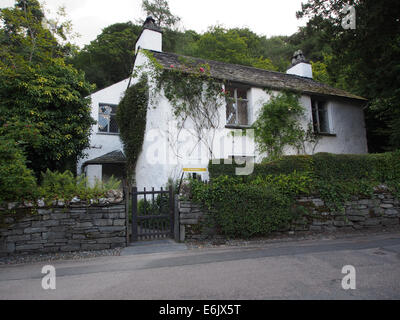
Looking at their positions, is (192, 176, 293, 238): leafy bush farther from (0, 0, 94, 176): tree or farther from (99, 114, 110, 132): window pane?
(99, 114, 110, 132): window pane

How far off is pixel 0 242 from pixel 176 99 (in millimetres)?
7630

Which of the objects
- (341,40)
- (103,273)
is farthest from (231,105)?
(103,273)

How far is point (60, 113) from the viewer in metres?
11.2

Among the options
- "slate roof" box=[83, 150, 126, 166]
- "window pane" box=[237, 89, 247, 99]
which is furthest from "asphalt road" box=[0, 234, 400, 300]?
"slate roof" box=[83, 150, 126, 166]

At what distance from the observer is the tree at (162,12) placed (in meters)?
29.6

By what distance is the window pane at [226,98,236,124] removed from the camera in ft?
37.8

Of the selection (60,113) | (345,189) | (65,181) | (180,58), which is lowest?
(345,189)

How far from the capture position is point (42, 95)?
34.8 ft

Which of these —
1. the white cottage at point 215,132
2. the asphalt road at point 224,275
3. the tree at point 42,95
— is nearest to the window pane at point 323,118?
the white cottage at point 215,132

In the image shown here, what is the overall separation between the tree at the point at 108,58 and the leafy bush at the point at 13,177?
20.9 meters

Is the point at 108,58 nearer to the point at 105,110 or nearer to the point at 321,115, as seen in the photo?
the point at 105,110

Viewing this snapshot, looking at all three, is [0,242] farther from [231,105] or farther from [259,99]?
[259,99]

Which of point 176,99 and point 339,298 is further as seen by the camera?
point 176,99

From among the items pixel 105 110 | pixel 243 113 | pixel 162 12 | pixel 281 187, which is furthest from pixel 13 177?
pixel 162 12
